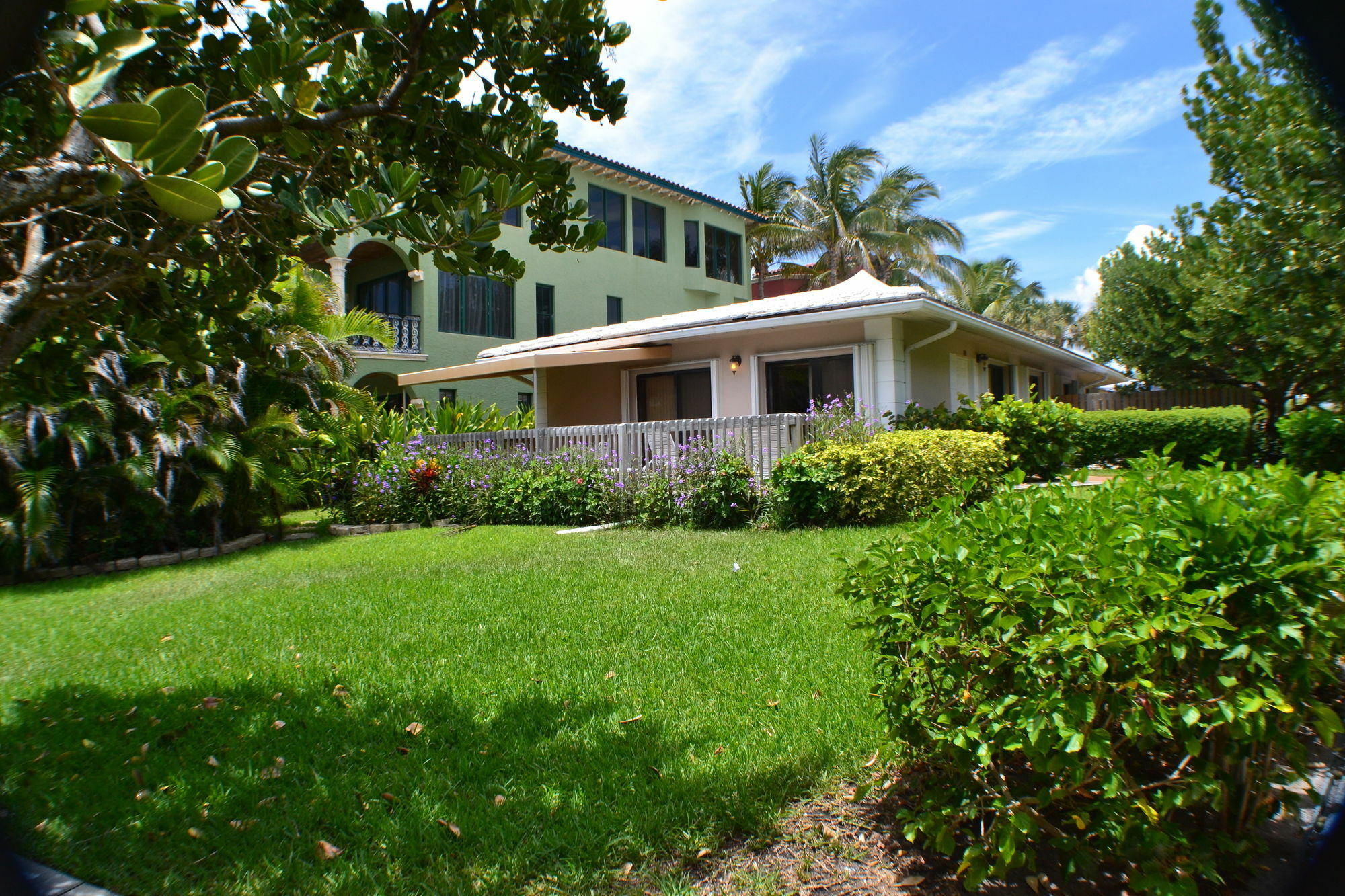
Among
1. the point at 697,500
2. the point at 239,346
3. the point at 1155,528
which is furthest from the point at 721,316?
the point at 1155,528

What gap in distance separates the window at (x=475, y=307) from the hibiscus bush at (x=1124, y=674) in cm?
2086

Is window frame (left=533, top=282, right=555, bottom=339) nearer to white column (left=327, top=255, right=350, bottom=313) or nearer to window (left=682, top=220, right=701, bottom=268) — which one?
white column (left=327, top=255, right=350, bottom=313)

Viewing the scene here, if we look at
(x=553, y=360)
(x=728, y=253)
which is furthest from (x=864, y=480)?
(x=728, y=253)

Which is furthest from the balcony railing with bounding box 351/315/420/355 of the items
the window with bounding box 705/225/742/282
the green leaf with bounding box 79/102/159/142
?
the green leaf with bounding box 79/102/159/142

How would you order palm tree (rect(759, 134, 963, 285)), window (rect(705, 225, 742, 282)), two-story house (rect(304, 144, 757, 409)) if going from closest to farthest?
two-story house (rect(304, 144, 757, 409)) < window (rect(705, 225, 742, 282)) < palm tree (rect(759, 134, 963, 285))

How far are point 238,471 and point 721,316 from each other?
27.6 ft

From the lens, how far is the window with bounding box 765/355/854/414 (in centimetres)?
1340

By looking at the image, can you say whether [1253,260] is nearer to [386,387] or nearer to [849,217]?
[386,387]

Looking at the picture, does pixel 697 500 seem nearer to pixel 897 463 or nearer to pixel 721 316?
pixel 897 463

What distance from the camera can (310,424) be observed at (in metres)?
13.2

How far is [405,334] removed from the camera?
2128 cm

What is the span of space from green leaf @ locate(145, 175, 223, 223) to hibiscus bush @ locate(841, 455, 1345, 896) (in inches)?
92.6

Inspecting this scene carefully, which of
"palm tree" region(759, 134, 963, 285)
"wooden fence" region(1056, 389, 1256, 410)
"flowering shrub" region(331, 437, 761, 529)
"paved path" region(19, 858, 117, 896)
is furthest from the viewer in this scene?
"palm tree" region(759, 134, 963, 285)

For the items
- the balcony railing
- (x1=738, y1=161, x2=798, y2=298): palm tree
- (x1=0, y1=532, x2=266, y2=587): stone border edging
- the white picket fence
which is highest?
(x1=738, y1=161, x2=798, y2=298): palm tree
